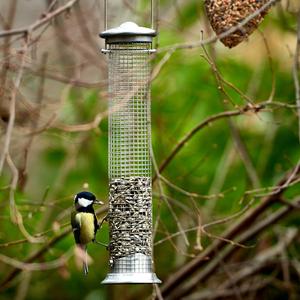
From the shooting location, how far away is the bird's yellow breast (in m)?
6.04

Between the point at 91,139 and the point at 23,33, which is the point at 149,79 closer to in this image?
the point at 23,33

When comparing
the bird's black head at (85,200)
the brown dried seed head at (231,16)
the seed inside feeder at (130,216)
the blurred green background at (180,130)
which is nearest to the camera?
the brown dried seed head at (231,16)

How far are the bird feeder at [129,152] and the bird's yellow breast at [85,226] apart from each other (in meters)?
0.15

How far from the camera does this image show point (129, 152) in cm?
629

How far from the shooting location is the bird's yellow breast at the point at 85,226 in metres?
6.04

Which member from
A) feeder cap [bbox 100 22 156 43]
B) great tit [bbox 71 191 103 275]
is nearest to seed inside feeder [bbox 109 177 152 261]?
great tit [bbox 71 191 103 275]

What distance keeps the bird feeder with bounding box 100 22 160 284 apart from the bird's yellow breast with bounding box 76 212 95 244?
0.15 metres

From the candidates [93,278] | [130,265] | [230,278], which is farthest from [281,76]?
[130,265]

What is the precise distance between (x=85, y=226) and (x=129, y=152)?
53 centimetres

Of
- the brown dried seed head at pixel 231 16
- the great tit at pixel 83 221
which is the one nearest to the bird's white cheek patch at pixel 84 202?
the great tit at pixel 83 221

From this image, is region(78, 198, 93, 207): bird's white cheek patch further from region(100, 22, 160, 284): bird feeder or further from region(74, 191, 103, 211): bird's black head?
region(100, 22, 160, 284): bird feeder

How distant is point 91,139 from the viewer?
869 centimetres

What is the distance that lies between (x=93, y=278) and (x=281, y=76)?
2.44 m

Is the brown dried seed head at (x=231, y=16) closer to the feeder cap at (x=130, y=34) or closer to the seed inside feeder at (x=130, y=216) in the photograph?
the feeder cap at (x=130, y=34)
